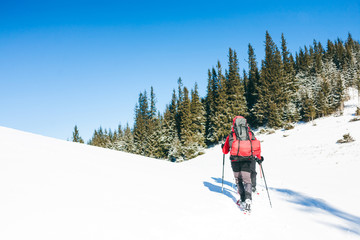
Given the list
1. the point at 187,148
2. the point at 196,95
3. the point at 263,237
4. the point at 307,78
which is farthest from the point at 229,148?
the point at 307,78

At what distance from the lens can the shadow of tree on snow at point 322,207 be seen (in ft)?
13.5

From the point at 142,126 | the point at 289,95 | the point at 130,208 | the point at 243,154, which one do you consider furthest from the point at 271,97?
the point at 130,208

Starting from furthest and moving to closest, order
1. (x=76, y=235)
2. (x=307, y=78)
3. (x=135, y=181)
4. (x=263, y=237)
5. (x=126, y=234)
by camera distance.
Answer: (x=307, y=78) < (x=135, y=181) < (x=263, y=237) < (x=126, y=234) < (x=76, y=235)

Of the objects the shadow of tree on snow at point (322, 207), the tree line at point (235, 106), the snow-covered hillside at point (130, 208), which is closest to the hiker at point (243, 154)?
the snow-covered hillside at point (130, 208)

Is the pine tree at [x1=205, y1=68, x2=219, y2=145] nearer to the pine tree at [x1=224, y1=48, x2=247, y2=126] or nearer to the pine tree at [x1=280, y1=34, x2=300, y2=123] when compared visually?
the pine tree at [x1=224, y1=48, x2=247, y2=126]

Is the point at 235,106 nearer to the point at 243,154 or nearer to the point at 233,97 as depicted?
the point at 233,97

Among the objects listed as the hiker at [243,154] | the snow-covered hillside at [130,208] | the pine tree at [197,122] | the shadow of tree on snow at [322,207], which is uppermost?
the pine tree at [197,122]

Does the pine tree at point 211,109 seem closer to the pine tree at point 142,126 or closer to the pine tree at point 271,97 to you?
the pine tree at point 271,97

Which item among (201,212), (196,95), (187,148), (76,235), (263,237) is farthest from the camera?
(196,95)

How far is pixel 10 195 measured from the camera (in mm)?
3658

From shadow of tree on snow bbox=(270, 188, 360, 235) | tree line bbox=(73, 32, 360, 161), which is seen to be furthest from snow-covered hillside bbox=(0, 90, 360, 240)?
tree line bbox=(73, 32, 360, 161)

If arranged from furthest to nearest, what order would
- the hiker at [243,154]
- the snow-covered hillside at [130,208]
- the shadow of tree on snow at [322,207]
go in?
the hiker at [243,154], the shadow of tree on snow at [322,207], the snow-covered hillside at [130,208]

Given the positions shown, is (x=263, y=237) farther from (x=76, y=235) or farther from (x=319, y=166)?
(x=319, y=166)

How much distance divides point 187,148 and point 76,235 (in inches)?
1365
